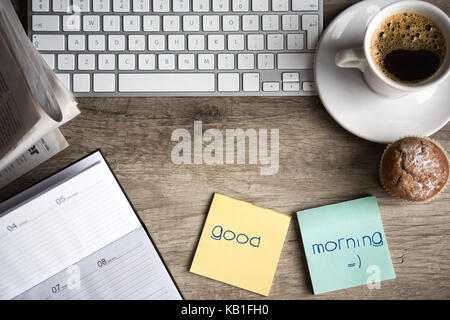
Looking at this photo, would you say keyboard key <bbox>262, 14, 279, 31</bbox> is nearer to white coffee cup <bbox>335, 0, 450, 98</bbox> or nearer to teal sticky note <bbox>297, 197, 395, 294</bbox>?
white coffee cup <bbox>335, 0, 450, 98</bbox>

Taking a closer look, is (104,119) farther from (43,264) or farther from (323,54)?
(323,54)

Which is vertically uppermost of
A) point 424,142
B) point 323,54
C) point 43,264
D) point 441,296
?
point 323,54

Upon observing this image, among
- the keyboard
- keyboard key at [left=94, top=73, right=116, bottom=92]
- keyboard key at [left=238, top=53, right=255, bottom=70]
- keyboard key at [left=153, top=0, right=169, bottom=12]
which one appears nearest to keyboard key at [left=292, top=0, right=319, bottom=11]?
the keyboard

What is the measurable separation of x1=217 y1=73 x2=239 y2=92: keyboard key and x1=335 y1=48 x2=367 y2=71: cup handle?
0.16 metres

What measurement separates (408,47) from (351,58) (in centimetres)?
10

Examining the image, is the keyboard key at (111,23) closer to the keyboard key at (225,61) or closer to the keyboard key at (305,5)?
the keyboard key at (225,61)

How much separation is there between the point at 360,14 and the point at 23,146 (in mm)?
547

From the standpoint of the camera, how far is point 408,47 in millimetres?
625

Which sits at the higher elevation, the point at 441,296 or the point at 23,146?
the point at 23,146

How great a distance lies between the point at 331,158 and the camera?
698 mm

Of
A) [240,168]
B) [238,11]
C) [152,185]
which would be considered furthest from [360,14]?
[152,185]

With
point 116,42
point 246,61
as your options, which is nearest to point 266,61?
point 246,61

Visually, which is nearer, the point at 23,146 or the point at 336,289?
the point at 23,146

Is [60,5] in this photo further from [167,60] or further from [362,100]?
[362,100]
